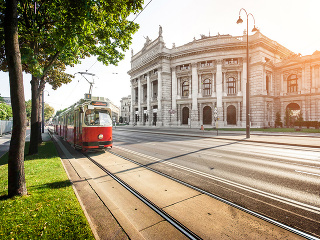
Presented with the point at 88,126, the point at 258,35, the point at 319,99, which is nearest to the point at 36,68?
the point at 88,126

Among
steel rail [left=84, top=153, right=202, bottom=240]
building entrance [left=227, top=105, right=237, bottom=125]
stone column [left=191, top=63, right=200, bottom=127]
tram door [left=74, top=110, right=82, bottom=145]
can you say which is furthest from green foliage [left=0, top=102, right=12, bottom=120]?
building entrance [left=227, top=105, right=237, bottom=125]

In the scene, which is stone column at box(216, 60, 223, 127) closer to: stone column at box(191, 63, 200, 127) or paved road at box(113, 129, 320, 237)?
stone column at box(191, 63, 200, 127)

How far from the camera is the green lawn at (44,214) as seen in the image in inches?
112

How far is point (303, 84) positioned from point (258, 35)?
14.1 metres

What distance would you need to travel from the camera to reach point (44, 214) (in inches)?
134

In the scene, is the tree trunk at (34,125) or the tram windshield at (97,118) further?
the tram windshield at (97,118)

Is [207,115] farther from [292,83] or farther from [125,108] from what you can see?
[125,108]

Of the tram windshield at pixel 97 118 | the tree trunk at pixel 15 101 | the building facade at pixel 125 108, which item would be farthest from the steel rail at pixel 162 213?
the building facade at pixel 125 108

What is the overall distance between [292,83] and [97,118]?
4411 cm

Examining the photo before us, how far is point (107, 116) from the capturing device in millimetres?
10852

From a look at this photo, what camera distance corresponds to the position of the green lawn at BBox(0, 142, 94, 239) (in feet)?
9.32

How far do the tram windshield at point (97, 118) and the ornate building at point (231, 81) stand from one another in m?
25.1

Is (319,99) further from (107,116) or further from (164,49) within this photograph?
(107,116)

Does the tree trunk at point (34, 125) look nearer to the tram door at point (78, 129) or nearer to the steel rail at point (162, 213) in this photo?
the tram door at point (78, 129)
